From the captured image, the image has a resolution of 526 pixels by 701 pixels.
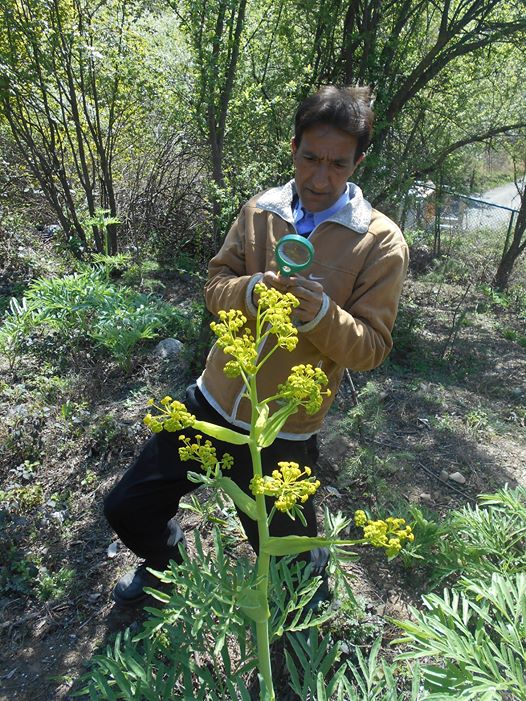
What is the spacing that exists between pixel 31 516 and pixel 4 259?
3772 mm

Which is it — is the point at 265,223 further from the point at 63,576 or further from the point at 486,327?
the point at 486,327

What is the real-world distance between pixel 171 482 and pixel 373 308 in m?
1.04

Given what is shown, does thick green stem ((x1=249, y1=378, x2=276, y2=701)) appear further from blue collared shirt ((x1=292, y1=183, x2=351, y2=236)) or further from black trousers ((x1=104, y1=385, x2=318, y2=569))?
blue collared shirt ((x1=292, y1=183, x2=351, y2=236))

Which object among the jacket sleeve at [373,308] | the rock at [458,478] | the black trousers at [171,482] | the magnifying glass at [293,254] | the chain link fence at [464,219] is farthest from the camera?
the chain link fence at [464,219]

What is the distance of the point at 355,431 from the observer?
12.7 ft

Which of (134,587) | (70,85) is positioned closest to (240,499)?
(134,587)

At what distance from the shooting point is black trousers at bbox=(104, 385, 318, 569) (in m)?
2.11

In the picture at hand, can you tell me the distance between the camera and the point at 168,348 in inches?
183

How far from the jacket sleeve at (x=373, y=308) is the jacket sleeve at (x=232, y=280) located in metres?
0.26

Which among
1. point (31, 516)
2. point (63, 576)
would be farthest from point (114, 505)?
point (31, 516)

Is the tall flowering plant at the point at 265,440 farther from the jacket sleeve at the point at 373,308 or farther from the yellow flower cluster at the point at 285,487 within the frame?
the jacket sleeve at the point at 373,308

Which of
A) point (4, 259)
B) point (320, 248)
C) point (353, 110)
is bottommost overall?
point (4, 259)

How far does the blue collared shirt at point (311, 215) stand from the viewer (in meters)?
2.05

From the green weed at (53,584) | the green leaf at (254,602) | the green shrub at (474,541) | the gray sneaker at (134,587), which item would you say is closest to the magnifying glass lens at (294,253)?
the green leaf at (254,602)
